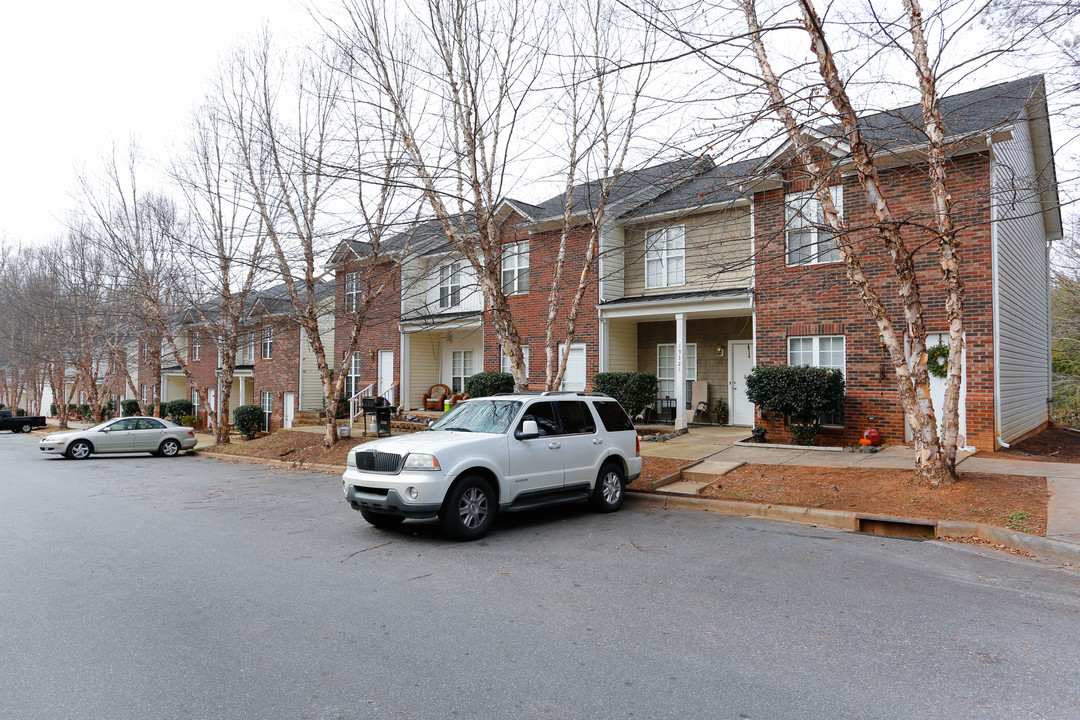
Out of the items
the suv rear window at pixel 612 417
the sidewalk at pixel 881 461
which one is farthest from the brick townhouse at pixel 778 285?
the suv rear window at pixel 612 417

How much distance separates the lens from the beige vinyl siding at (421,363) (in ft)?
80.4

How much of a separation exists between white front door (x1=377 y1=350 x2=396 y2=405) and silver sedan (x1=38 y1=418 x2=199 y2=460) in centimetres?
680

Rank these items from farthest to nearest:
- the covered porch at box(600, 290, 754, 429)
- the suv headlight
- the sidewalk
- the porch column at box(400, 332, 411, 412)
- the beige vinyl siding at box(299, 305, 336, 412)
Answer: the beige vinyl siding at box(299, 305, 336, 412), the porch column at box(400, 332, 411, 412), the covered porch at box(600, 290, 754, 429), the sidewalk, the suv headlight

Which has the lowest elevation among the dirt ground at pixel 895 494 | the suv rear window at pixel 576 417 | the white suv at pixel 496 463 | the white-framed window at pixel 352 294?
the dirt ground at pixel 895 494

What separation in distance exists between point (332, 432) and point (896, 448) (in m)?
14.3

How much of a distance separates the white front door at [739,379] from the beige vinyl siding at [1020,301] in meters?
5.75

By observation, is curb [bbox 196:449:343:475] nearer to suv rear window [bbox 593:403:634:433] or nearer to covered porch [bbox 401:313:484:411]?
covered porch [bbox 401:313:484:411]

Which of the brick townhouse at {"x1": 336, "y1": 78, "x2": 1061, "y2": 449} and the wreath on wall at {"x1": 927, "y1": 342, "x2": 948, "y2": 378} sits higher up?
the brick townhouse at {"x1": 336, "y1": 78, "x2": 1061, "y2": 449}

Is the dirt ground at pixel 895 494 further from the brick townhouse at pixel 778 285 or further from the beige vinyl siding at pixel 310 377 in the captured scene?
the beige vinyl siding at pixel 310 377

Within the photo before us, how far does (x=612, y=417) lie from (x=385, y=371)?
56.4 feet

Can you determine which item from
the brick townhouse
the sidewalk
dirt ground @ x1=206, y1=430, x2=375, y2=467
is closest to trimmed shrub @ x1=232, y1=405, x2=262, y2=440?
dirt ground @ x1=206, y1=430, x2=375, y2=467

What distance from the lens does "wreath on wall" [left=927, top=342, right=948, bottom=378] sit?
43.2 ft

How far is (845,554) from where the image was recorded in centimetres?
695

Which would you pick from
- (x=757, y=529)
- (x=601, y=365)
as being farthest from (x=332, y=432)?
(x=757, y=529)
